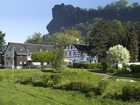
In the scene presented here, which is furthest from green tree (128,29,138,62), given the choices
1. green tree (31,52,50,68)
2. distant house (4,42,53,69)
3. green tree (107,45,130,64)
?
distant house (4,42,53,69)

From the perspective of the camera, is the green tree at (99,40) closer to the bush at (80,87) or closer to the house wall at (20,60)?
the house wall at (20,60)

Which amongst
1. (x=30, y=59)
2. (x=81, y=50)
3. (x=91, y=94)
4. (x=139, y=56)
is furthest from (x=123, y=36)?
(x=91, y=94)

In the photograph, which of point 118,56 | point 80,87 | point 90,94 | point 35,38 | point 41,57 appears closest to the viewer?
point 90,94

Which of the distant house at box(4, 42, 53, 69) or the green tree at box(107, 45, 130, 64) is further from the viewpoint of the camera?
the distant house at box(4, 42, 53, 69)

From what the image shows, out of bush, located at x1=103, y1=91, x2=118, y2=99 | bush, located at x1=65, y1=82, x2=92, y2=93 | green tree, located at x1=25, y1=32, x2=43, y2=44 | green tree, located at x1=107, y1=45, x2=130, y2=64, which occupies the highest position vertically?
green tree, located at x1=25, y1=32, x2=43, y2=44

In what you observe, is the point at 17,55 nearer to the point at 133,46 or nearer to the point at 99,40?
the point at 99,40

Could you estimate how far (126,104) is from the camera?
25312mm

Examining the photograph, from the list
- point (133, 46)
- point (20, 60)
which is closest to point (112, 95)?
point (133, 46)

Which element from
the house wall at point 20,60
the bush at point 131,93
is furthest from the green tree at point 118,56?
the bush at point 131,93

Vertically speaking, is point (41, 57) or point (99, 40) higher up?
point (99, 40)

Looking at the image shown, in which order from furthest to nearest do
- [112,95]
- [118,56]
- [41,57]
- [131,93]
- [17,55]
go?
[17,55], [41,57], [118,56], [112,95], [131,93]

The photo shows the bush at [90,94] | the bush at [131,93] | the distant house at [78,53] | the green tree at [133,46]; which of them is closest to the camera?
the bush at [131,93]

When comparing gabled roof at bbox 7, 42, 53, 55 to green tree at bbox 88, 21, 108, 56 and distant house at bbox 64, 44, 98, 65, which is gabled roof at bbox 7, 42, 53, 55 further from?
green tree at bbox 88, 21, 108, 56

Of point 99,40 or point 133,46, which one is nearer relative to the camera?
point 133,46
